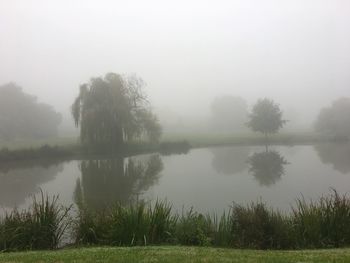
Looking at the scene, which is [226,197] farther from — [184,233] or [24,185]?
[24,185]

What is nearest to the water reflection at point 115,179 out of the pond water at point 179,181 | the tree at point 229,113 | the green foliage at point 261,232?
the pond water at point 179,181

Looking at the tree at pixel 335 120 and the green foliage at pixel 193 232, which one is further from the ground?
the tree at pixel 335 120

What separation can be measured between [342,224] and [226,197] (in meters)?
9.13

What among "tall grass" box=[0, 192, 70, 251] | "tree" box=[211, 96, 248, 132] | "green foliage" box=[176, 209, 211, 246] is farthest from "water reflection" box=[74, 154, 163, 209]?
"tree" box=[211, 96, 248, 132]

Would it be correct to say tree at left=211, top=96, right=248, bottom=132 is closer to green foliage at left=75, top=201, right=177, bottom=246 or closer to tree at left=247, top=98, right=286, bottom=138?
tree at left=247, top=98, right=286, bottom=138

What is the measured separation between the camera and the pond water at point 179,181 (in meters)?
19.4

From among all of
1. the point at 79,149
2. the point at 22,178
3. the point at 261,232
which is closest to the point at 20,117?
the point at 79,149

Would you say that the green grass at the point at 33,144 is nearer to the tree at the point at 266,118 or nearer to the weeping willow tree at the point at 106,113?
the weeping willow tree at the point at 106,113

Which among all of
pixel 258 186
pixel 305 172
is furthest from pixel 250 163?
pixel 258 186

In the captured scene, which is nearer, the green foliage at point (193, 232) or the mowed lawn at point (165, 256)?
the mowed lawn at point (165, 256)

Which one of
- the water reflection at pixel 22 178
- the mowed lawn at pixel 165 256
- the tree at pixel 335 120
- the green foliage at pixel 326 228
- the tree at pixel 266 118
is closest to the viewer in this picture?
the mowed lawn at pixel 165 256

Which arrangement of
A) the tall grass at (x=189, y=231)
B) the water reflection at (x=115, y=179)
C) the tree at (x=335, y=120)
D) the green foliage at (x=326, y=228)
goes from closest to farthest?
the green foliage at (x=326, y=228) < the tall grass at (x=189, y=231) < the water reflection at (x=115, y=179) < the tree at (x=335, y=120)

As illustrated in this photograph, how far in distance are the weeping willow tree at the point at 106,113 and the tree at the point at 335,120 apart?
3723cm

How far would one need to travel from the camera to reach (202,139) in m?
59.5
